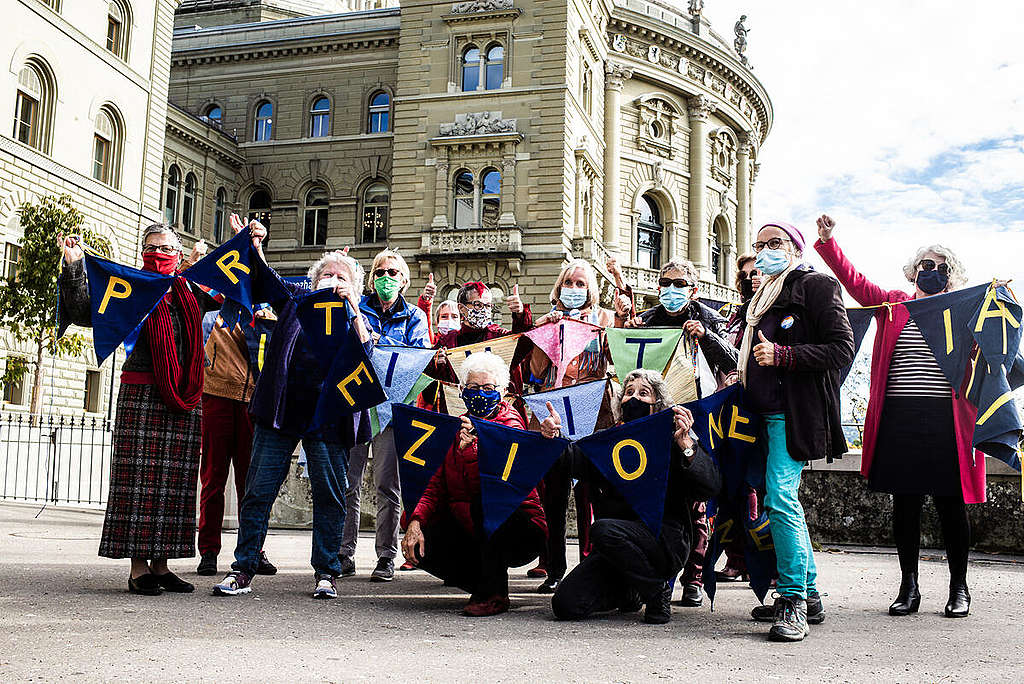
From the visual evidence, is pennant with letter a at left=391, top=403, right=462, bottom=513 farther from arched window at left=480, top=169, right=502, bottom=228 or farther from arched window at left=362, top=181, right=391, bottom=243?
arched window at left=362, top=181, right=391, bottom=243

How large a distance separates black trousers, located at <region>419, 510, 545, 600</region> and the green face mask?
2.05 meters

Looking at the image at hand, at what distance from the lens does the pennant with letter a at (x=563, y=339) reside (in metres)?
6.97

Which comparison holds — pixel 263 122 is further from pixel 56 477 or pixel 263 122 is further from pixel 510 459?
pixel 510 459

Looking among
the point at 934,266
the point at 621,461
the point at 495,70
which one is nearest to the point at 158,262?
the point at 621,461

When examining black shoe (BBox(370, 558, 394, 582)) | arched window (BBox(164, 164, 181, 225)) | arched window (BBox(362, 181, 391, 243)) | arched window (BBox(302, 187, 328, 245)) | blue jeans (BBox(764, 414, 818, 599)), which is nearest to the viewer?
blue jeans (BBox(764, 414, 818, 599))

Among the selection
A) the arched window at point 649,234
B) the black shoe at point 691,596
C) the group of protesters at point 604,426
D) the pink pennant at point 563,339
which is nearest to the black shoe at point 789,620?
the group of protesters at point 604,426

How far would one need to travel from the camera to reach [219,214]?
A: 42.8m

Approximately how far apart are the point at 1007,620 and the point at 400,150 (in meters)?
35.2

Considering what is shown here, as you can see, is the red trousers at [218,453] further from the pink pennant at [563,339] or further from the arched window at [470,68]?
the arched window at [470,68]

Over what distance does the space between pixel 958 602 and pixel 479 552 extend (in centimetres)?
278

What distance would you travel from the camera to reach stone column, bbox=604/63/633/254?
44.1 metres

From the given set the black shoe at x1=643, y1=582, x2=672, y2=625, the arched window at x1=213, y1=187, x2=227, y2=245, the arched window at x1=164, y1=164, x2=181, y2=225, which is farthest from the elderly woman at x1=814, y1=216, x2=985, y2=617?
the arched window at x1=213, y1=187, x2=227, y2=245

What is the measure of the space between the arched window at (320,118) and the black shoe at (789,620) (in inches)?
1616

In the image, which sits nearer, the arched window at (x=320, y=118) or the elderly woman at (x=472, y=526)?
the elderly woman at (x=472, y=526)
